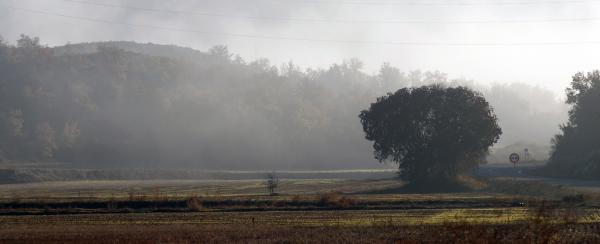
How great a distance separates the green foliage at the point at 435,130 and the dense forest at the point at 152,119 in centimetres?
7555

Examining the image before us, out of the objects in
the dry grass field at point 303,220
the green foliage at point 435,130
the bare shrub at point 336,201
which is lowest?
the dry grass field at point 303,220

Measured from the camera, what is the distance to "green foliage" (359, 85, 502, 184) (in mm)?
72125

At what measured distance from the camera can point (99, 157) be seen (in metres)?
153

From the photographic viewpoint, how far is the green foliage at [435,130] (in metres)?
72.1

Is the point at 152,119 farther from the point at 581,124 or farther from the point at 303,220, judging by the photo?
the point at 303,220

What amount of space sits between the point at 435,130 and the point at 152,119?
106 metres

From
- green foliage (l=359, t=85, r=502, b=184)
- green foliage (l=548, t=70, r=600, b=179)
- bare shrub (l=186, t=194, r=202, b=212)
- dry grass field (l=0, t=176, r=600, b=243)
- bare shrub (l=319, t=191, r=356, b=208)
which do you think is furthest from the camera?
Answer: green foliage (l=548, t=70, r=600, b=179)

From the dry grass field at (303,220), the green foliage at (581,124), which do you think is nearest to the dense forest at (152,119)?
the green foliage at (581,124)

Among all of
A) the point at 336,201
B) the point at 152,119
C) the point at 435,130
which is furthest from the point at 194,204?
the point at 152,119

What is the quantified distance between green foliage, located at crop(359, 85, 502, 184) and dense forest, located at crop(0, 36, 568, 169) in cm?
7555

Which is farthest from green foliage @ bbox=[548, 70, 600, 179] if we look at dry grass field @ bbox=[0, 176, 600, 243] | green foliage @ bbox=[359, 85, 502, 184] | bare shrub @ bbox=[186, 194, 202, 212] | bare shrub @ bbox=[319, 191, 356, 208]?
bare shrub @ bbox=[186, 194, 202, 212]

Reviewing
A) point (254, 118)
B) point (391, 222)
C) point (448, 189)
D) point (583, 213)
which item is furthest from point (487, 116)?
point (254, 118)

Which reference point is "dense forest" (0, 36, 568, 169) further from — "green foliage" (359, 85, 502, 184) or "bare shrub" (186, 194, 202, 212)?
"bare shrub" (186, 194, 202, 212)

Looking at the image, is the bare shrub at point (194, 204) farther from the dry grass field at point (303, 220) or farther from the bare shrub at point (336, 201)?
the bare shrub at point (336, 201)
